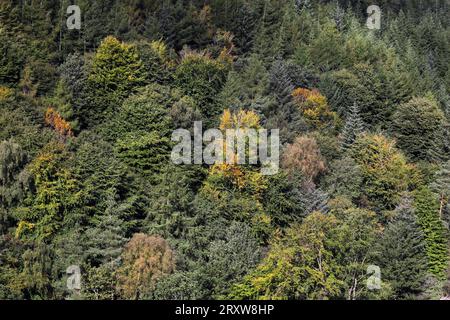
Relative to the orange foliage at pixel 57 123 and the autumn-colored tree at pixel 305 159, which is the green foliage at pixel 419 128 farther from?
the orange foliage at pixel 57 123

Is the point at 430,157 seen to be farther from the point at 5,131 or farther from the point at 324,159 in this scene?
the point at 5,131

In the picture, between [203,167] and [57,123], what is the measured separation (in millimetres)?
17003

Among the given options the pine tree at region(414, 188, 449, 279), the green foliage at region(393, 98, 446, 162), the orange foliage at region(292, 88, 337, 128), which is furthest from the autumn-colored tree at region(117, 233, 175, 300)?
the green foliage at region(393, 98, 446, 162)

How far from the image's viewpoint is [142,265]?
4688cm

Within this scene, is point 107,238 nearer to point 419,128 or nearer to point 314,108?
point 314,108

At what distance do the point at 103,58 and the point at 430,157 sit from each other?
42.4 metres

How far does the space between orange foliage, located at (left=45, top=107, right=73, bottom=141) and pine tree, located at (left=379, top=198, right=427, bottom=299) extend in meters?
34.2

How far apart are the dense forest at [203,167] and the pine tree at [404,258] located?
5.5 inches

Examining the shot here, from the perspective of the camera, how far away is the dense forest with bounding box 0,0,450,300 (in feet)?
156

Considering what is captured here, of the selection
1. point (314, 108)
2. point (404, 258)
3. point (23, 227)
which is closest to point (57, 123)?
point (23, 227)

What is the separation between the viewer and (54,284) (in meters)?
47.5

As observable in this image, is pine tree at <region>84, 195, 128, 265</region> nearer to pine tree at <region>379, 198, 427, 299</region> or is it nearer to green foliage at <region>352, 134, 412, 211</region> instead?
pine tree at <region>379, 198, 427, 299</region>

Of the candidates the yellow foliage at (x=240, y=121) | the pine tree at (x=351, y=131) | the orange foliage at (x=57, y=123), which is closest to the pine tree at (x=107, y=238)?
the orange foliage at (x=57, y=123)
